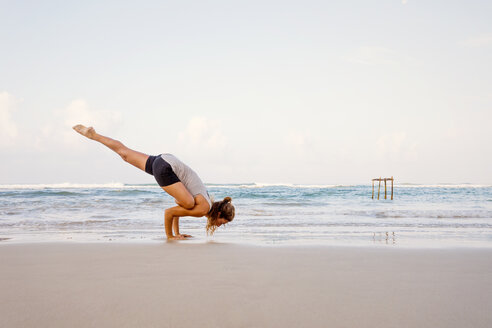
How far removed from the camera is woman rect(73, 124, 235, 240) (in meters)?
5.13

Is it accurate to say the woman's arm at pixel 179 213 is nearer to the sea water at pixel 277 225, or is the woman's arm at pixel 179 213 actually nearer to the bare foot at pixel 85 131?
the sea water at pixel 277 225

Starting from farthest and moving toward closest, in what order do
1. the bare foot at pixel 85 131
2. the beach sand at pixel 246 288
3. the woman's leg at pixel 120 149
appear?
the bare foot at pixel 85 131 < the woman's leg at pixel 120 149 < the beach sand at pixel 246 288

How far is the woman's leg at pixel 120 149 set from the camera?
535 cm

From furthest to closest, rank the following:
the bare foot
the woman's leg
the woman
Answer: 1. the bare foot
2. the woman's leg
3. the woman

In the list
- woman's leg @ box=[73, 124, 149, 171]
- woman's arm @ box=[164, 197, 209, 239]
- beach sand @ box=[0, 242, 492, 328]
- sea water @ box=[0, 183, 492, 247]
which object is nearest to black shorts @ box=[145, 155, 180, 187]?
woman's leg @ box=[73, 124, 149, 171]

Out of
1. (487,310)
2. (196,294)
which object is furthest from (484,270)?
(196,294)

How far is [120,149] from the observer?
5363mm

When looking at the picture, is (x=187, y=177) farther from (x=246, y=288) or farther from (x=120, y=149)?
(x=246, y=288)

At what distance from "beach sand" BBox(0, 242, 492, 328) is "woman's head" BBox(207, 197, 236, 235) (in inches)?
47.0

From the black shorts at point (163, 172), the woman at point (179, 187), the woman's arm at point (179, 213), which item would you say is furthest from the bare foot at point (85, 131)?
the woman's arm at point (179, 213)

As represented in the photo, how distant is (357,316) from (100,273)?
1936 millimetres

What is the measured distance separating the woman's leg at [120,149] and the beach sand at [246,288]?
1.69 m

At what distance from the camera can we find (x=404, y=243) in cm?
468

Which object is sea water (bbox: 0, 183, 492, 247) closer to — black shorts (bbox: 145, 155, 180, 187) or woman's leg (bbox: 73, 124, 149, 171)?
black shorts (bbox: 145, 155, 180, 187)
